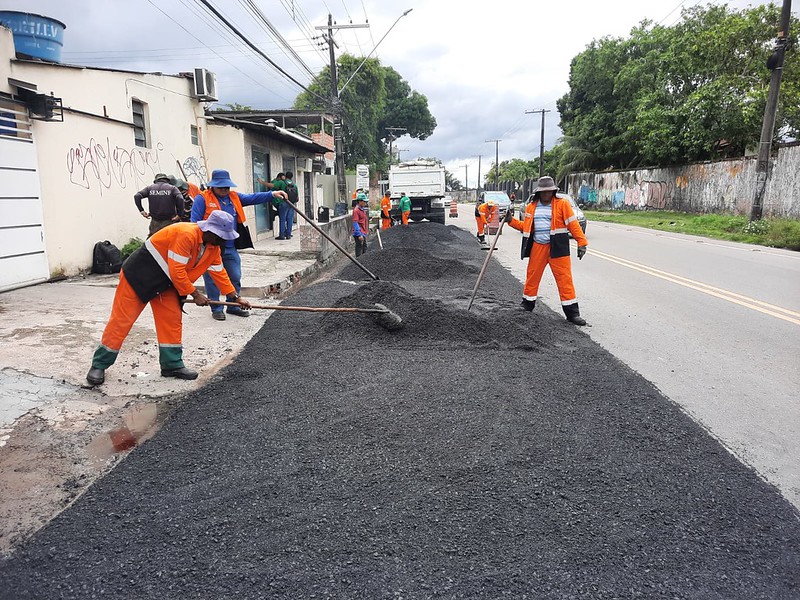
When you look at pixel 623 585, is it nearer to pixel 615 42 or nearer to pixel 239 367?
pixel 239 367

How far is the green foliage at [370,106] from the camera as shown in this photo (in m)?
42.9

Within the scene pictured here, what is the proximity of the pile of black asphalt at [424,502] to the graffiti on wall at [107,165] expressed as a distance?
6.03 meters

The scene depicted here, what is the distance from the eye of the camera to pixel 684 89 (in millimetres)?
27922

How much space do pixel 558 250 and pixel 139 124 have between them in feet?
27.7

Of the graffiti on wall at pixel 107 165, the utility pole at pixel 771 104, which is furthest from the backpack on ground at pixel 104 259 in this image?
the utility pole at pixel 771 104

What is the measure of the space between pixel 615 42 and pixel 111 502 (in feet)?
130

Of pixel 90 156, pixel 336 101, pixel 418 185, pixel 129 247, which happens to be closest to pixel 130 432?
pixel 90 156

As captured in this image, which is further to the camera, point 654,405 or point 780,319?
point 780,319

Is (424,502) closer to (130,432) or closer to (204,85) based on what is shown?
(130,432)

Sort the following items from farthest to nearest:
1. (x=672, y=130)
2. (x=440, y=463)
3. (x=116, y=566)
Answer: (x=672, y=130) → (x=440, y=463) → (x=116, y=566)

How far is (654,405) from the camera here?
12.8 ft

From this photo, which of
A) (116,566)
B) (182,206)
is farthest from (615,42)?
(116,566)

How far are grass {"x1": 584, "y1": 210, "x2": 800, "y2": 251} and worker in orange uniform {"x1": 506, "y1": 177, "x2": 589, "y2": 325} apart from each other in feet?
39.8

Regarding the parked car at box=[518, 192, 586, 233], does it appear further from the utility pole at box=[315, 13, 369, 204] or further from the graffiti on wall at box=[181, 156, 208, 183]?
the utility pole at box=[315, 13, 369, 204]
